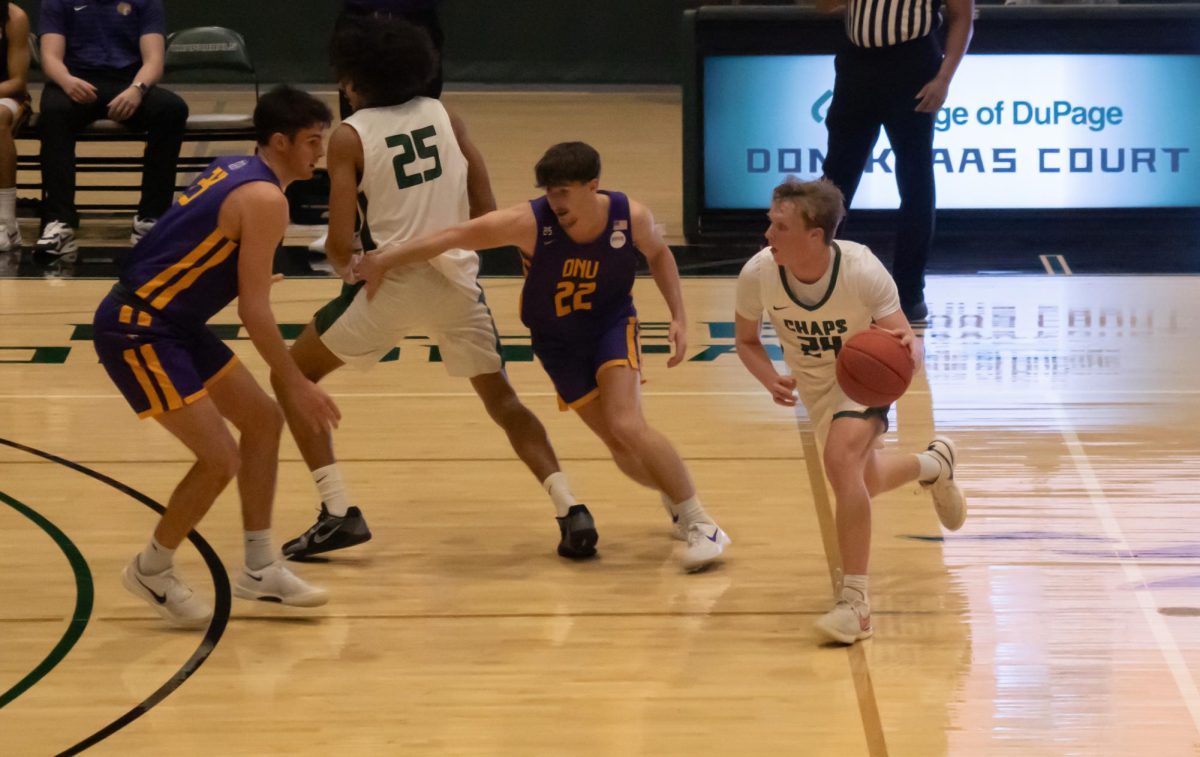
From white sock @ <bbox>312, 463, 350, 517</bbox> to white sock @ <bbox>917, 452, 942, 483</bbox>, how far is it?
5.93 ft

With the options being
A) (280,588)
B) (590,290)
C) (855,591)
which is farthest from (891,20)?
(280,588)

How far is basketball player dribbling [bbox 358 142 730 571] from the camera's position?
4.97 meters

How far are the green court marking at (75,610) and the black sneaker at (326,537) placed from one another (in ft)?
2.05

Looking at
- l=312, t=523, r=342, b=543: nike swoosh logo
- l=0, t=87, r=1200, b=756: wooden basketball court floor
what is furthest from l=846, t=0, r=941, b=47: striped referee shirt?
l=312, t=523, r=342, b=543: nike swoosh logo

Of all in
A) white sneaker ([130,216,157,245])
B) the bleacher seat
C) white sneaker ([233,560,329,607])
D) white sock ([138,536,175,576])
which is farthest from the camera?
the bleacher seat

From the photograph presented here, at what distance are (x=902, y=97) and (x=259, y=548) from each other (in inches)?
164

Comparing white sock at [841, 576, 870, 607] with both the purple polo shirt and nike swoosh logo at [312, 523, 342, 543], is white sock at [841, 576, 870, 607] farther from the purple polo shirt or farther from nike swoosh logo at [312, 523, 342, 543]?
the purple polo shirt

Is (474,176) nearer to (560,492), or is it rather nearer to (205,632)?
(560,492)

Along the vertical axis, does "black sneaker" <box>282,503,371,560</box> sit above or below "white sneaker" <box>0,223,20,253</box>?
above

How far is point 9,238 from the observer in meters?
9.51

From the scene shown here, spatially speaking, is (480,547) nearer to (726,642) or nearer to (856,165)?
(726,642)

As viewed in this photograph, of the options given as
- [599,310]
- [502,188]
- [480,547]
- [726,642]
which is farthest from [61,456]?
[502,188]

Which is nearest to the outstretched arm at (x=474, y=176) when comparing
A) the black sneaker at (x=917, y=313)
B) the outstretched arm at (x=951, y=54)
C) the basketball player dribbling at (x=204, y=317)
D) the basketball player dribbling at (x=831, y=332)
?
the basketball player dribbling at (x=204, y=317)

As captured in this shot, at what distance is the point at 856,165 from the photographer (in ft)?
25.9
